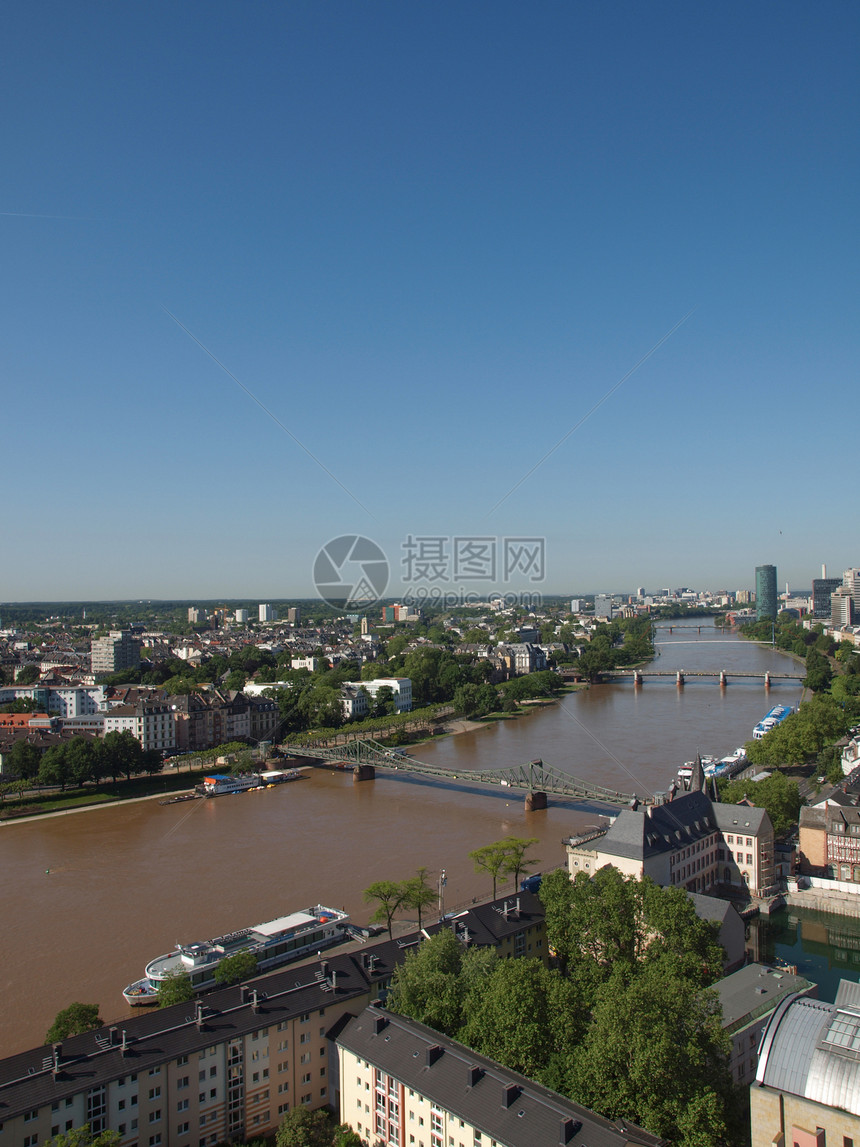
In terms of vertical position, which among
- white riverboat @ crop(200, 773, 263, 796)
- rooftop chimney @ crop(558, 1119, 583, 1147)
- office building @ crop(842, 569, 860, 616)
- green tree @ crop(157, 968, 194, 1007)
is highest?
office building @ crop(842, 569, 860, 616)

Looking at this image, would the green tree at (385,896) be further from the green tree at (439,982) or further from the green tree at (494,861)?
the green tree at (439,982)

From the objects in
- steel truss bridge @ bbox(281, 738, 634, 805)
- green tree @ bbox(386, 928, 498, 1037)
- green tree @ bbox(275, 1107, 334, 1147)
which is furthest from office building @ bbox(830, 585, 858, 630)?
green tree @ bbox(275, 1107, 334, 1147)

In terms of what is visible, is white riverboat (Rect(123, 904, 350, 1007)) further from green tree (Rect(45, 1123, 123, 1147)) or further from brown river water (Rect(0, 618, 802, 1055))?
green tree (Rect(45, 1123, 123, 1147))

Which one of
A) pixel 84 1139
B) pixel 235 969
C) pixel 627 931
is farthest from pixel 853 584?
pixel 84 1139

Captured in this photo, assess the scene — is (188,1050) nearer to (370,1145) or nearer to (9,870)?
(370,1145)

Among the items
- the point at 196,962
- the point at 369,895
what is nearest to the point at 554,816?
the point at 369,895
